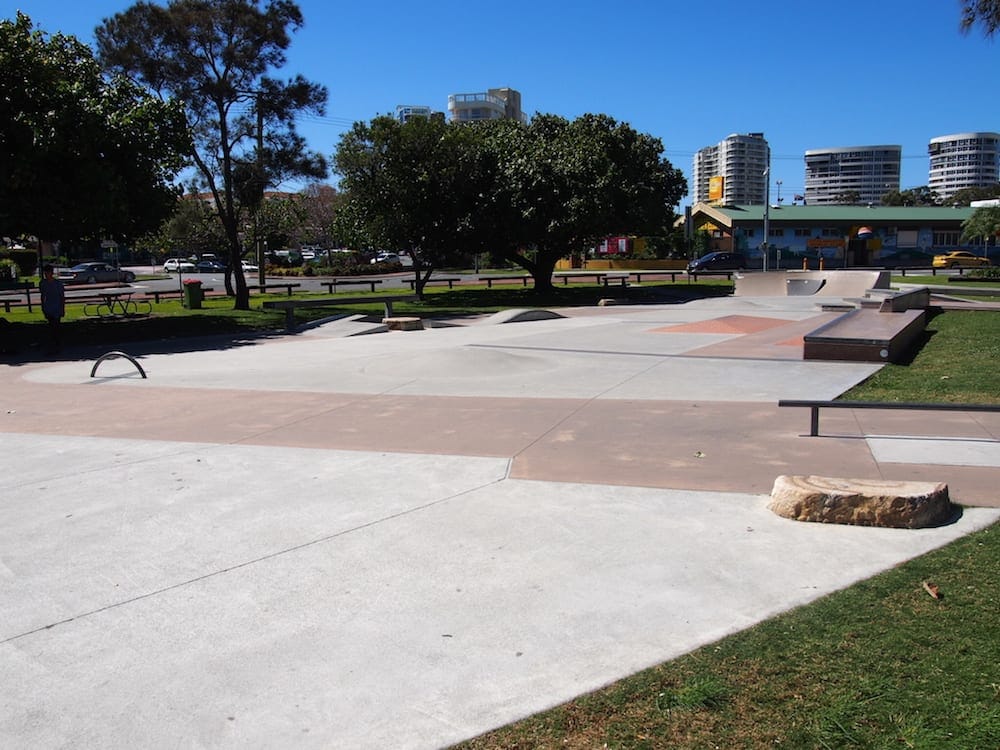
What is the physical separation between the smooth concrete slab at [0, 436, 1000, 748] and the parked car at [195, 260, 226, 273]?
66.1 meters

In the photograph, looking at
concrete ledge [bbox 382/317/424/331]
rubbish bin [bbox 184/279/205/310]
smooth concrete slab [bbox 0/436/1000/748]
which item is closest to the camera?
smooth concrete slab [bbox 0/436/1000/748]

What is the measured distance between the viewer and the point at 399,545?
520 centimetres

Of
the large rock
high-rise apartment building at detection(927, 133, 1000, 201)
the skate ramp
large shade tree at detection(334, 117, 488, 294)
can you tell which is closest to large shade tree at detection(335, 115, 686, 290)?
large shade tree at detection(334, 117, 488, 294)

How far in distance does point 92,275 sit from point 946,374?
55.7 meters

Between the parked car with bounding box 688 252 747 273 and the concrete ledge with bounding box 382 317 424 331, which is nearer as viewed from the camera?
the concrete ledge with bounding box 382 317 424 331

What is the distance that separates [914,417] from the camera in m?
8.62

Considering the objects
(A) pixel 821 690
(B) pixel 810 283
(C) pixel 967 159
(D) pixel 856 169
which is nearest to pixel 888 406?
(A) pixel 821 690

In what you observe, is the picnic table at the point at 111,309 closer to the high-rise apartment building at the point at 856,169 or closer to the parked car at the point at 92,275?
the parked car at the point at 92,275

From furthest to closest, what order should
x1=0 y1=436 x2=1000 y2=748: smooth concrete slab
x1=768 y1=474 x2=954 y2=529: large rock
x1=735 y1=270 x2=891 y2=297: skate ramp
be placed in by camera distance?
x1=735 y1=270 x2=891 y2=297: skate ramp → x1=768 y1=474 x2=954 y2=529: large rock → x1=0 y1=436 x2=1000 y2=748: smooth concrete slab

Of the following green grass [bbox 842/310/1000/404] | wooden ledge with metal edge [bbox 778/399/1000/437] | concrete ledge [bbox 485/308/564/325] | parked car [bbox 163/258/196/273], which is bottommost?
green grass [bbox 842/310/1000/404]

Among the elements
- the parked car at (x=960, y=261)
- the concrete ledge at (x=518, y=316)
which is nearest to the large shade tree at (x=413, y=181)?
the concrete ledge at (x=518, y=316)

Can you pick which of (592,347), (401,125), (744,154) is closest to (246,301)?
(401,125)

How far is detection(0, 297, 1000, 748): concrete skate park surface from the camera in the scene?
350 centimetres

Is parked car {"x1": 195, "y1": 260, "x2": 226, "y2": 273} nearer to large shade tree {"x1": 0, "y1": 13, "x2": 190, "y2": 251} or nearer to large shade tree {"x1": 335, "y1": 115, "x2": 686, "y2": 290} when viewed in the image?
large shade tree {"x1": 335, "y1": 115, "x2": 686, "y2": 290}
